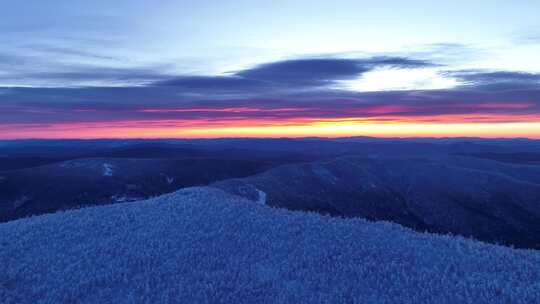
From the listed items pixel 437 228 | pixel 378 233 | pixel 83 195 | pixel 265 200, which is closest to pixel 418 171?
Result: pixel 437 228

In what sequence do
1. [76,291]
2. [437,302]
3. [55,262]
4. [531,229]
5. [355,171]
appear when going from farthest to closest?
[355,171] → [531,229] → [55,262] → [76,291] → [437,302]

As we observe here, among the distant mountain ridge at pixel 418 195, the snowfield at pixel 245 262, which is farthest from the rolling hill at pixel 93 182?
the snowfield at pixel 245 262

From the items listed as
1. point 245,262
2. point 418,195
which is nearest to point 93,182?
point 418,195

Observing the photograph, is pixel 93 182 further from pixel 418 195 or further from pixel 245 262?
pixel 245 262

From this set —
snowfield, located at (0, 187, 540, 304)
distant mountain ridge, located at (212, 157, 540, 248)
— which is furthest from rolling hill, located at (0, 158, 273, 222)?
snowfield, located at (0, 187, 540, 304)

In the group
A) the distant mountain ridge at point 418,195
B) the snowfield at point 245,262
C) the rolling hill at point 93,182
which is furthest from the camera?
the rolling hill at point 93,182

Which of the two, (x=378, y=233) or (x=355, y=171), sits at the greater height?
(x=378, y=233)

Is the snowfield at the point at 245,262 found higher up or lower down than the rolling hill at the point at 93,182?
higher up

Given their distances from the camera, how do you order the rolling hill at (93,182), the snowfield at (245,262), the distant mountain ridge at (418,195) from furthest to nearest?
the rolling hill at (93,182) → the distant mountain ridge at (418,195) → the snowfield at (245,262)

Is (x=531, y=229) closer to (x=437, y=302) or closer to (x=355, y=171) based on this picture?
(x=355, y=171)

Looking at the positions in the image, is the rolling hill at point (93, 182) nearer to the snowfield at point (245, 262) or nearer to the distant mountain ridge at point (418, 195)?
the distant mountain ridge at point (418, 195)
